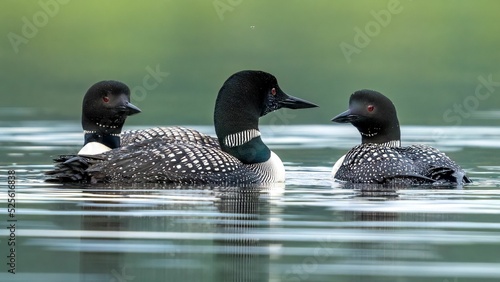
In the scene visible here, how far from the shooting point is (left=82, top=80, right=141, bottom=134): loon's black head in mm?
10828

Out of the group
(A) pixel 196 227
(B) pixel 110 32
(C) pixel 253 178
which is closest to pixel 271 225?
(A) pixel 196 227

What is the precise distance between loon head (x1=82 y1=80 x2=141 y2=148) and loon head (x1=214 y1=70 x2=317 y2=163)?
0.68 metres

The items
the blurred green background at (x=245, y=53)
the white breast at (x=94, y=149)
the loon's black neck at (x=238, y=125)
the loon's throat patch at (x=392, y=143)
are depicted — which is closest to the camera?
the loon's black neck at (x=238, y=125)

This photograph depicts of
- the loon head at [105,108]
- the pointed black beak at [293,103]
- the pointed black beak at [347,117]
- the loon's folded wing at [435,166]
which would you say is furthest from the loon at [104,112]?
the loon's folded wing at [435,166]

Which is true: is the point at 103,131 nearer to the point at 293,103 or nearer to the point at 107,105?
the point at 107,105

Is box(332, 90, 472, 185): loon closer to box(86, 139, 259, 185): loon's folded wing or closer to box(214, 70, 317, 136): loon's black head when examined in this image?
box(214, 70, 317, 136): loon's black head

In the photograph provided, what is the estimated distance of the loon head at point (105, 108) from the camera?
10.8m

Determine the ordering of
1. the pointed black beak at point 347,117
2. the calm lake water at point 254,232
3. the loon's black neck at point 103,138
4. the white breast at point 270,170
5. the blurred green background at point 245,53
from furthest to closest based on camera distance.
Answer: the blurred green background at point 245,53
the pointed black beak at point 347,117
the loon's black neck at point 103,138
the white breast at point 270,170
the calm lake water at point 254,232

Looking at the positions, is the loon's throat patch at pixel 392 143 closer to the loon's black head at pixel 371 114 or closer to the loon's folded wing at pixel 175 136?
the loon's black head at pixel 371 114

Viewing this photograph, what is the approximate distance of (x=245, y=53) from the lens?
25.2 m

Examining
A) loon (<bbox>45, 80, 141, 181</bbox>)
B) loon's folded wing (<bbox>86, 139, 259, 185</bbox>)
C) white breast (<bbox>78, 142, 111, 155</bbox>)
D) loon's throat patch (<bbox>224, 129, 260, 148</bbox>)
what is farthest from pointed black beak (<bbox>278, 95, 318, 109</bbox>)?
white breast (<bbox>78, 142, 111, 155</bbox>)

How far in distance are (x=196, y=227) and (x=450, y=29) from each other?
836 inches

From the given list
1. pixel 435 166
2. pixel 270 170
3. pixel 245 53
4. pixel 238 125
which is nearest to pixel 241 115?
pixel 238 125

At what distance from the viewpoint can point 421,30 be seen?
28.0 meters
